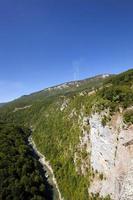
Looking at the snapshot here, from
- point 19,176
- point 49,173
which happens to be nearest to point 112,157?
point 19,176

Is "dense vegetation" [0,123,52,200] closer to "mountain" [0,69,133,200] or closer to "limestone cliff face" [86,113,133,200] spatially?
"mountain" [0,69,133,200]

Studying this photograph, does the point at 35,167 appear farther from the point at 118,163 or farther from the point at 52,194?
the point at 118,163

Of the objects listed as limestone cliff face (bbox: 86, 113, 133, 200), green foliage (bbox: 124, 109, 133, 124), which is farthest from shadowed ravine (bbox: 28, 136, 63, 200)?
green foliage (bbox: 124, 109, 133, 124)

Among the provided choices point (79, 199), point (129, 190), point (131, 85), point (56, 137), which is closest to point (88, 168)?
point (79, 199)

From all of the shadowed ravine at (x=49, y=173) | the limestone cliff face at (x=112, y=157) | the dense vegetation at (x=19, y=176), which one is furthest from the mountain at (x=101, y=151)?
the dense vegetation at (x=19, y=176)

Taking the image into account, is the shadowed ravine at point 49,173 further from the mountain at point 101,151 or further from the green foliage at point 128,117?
the green foliage at point 128,117
